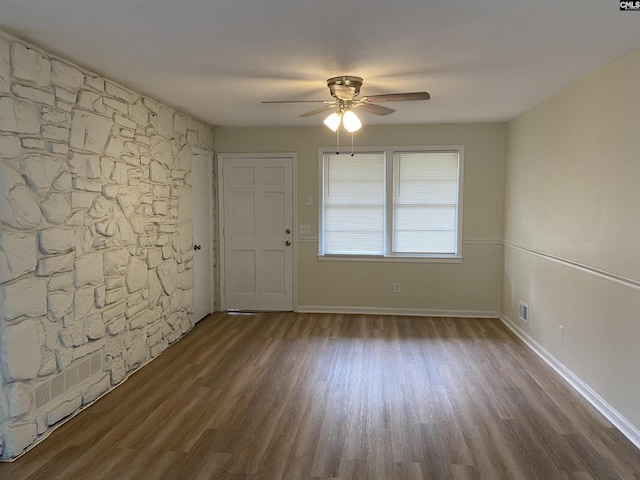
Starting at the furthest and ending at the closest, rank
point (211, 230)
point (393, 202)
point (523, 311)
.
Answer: point (211, 230) < point (393, 202) < point (523, 311)

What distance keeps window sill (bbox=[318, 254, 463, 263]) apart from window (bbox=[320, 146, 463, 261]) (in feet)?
0.07

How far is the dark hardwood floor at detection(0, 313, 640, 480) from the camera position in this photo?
7.97 feet

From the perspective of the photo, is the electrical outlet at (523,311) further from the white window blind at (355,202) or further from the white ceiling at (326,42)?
the white ceiling at (326,42)

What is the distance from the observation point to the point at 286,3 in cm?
212

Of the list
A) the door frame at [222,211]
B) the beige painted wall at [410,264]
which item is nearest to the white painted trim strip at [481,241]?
the beige painted wall at [410,264]

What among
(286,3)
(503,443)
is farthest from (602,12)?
(503,443)

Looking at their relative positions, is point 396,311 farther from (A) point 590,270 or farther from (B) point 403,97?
(B) point 403,97

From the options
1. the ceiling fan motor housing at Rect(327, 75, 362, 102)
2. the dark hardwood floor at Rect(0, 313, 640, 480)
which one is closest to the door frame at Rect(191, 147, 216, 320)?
the dark hardwood floor at Rect(0, 313, 640, 480)

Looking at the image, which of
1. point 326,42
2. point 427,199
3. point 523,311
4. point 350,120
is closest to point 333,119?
point 350,120

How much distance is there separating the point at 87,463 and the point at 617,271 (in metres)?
3.50

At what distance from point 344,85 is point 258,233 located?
115 inches

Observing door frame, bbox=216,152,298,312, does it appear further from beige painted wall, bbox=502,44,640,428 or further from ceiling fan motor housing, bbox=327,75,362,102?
beige painted wall, bbox=502,44,640,428

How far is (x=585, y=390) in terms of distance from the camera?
3275mm

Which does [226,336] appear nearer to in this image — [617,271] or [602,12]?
[617,271]
